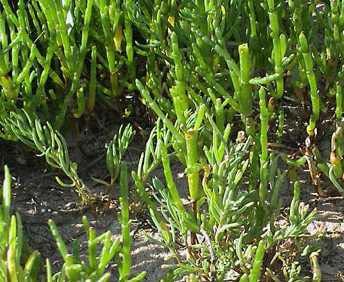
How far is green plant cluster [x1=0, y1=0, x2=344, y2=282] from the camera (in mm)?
1718

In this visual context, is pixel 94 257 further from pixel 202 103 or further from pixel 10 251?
pixel 202 103

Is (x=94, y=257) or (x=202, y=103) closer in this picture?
(x=94, y=257)

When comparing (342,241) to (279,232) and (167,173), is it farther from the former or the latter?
(167,173)

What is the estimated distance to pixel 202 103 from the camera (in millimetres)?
1929

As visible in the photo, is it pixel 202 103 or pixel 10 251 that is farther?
pixel 202 103

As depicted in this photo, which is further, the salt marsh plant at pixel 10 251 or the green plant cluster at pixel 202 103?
the green plant cluster at pixel 202 103

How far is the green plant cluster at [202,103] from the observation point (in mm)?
1718

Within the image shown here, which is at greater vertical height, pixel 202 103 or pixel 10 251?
pixel 202 103

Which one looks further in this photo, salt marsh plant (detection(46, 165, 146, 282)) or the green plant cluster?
the green plant cluster

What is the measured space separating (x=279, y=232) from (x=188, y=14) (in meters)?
0.62

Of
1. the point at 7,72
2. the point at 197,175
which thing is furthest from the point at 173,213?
the point at 7,72

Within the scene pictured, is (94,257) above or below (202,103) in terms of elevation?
below

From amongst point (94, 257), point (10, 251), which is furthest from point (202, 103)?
point (10, 251)

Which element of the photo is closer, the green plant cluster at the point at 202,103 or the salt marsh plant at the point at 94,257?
the salt marsh plant at the point at 94,257
